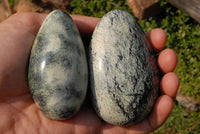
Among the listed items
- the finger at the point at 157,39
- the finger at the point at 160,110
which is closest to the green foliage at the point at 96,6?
the finger at the point at 157,39

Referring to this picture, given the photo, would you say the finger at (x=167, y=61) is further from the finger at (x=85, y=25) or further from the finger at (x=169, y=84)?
the finger at (x=85, y=25)

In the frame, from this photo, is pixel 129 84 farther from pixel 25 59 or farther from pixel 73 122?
pixel 25 59

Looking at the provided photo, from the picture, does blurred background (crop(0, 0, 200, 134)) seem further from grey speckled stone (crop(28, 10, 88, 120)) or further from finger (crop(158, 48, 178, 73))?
grey speckled stone (crop(28, 10, 88, 120))

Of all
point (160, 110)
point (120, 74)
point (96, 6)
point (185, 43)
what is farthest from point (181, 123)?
point (96, 6)

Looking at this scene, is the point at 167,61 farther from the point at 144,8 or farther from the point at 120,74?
the point at 144,8

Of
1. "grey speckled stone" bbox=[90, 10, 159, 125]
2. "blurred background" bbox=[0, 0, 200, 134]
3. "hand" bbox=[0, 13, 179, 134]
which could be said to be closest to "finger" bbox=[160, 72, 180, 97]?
"hand" bbox=[0, 13, 179, 134]

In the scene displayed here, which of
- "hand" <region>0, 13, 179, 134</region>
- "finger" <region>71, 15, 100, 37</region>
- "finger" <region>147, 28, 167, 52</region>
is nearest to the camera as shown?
"hand" <region>0, 13, 179, 134</region>
